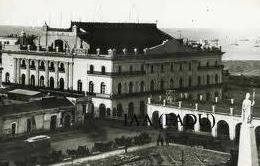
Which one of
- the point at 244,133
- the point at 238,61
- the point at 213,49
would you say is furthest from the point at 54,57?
the point at 238,61

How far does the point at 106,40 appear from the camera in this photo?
54.6 m

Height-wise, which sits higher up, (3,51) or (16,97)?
(3,51)

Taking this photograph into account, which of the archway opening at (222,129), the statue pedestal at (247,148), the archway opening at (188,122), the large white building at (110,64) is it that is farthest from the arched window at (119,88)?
the statue pedestal at (247,148)

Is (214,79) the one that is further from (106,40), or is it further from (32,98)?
(32,98)

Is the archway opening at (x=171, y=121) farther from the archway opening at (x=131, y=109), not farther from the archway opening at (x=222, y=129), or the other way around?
the archway opening at (x=131, y=109)

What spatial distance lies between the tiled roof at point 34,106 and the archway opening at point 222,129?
12.5 meters

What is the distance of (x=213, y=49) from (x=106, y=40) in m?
15.5

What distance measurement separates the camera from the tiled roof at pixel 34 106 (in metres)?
40.0

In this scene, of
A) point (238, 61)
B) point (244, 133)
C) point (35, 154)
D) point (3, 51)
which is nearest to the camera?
point (244, 133)

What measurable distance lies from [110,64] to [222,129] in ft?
43.0

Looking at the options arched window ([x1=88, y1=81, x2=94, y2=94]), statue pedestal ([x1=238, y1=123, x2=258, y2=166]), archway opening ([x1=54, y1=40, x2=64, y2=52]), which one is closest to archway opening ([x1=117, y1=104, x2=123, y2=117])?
arched window ([x1=88, y1=81, x2=94, y2=94])

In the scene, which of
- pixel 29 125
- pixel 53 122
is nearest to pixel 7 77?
pixel 53 122

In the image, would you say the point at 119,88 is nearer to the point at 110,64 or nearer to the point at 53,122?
the point at 110,64

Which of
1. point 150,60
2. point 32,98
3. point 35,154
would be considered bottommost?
point 35,154
